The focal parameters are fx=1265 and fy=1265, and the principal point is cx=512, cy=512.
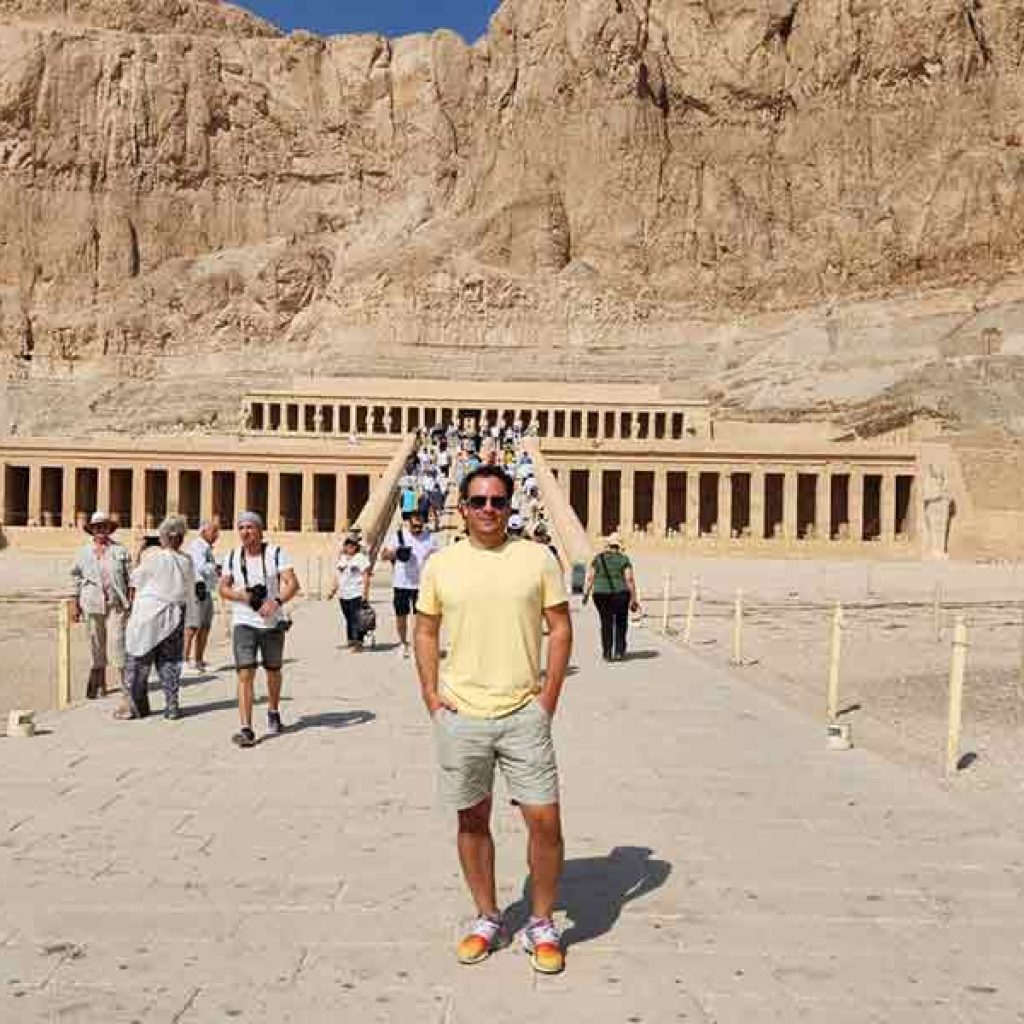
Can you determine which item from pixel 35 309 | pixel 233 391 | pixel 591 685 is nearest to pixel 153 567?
pixel 591 685

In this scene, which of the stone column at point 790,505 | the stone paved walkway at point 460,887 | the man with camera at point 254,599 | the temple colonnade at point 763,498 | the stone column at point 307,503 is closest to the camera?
the stone paved walkway at point 460,887

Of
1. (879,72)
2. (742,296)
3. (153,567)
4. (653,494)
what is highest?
(879,72)

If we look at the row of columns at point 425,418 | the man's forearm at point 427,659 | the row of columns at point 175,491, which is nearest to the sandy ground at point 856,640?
the man's forearm at point 427,659

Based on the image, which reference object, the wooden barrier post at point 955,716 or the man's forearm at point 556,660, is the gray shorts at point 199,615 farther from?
the man's forearm at point 556,660

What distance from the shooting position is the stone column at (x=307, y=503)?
4266 cm

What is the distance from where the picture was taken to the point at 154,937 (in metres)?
4.85

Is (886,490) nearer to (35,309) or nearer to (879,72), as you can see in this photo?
(879,72)

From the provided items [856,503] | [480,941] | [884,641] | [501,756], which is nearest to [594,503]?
[856,503]

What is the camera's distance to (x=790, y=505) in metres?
43.4

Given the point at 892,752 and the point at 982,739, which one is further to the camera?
the point at 982,739

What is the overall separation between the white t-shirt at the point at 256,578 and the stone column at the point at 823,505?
36234 mm

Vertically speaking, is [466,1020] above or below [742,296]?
below

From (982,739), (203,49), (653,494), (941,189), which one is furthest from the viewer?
(203,49)

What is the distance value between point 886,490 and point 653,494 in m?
8.10
